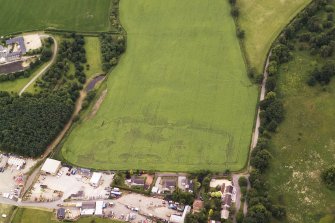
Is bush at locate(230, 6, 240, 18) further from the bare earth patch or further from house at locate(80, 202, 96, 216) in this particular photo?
house at locate(80, 202, 96, 216)

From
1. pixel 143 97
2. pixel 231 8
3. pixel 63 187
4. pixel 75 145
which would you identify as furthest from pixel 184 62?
pixel 63 187

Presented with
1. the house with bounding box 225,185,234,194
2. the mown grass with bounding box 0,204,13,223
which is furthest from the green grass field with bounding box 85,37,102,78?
the house with bounding box 225,185,234,194

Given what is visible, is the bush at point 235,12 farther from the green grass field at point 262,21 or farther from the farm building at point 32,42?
the farm building at point 32,42

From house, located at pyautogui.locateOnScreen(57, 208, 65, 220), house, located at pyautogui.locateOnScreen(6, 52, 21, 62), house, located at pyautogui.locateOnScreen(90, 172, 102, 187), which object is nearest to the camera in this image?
house, located at pyautogui.locateOnScreen(57, 208, 65, 220)

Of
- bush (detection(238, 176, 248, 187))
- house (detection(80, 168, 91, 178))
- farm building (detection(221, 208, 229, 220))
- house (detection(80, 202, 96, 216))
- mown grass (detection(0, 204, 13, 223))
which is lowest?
mown grass (detection(0, 204, 13, 223))

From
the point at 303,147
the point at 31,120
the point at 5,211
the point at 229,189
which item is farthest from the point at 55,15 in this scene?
the point at 303,147

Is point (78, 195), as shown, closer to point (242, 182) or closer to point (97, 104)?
point (97, 104)
